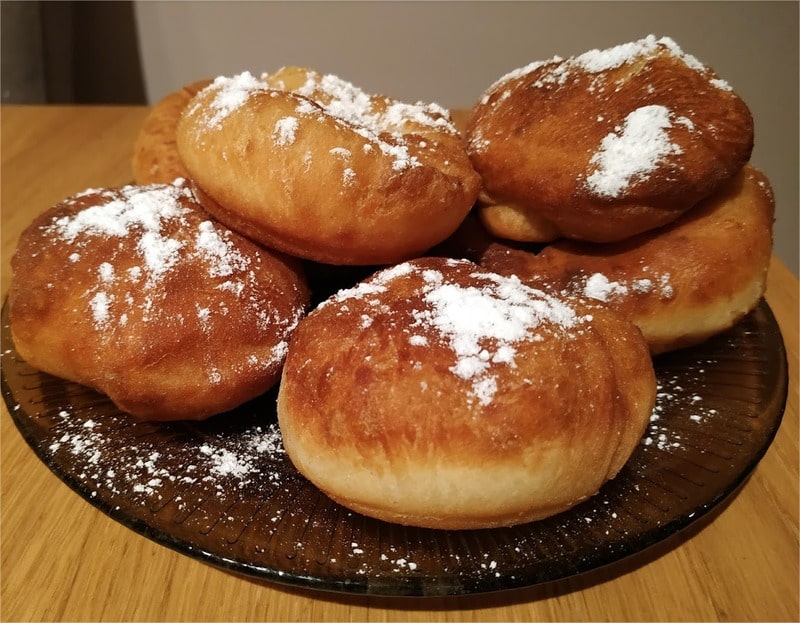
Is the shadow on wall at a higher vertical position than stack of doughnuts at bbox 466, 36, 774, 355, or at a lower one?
lower

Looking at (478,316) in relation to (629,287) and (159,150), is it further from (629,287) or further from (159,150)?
(159,150)

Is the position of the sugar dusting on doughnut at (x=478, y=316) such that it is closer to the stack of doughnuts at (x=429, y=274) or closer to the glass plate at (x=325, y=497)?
the stack of doughnuts at (x=429, y=274)

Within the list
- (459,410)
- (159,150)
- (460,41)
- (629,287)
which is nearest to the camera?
(459,410)

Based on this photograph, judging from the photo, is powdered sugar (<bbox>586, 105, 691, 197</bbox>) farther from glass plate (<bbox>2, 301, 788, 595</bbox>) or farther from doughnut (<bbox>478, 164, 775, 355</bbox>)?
glass plate (<bbox>2, 301, 788, 595</bbox>)

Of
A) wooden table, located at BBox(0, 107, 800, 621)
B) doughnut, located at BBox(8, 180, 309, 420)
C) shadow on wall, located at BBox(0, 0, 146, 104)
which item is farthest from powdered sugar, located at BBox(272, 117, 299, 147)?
shadow on wall, located at BBox(0, 0, 146, 104)

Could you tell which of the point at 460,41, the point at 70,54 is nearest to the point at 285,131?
the point at 460,41

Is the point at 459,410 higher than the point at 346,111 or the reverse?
the reverse
